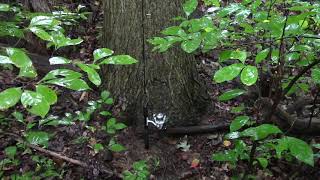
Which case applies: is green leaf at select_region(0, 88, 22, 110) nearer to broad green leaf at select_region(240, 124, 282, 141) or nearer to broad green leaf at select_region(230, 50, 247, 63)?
broad green leaf at select_region(230, 50, 247, 63)

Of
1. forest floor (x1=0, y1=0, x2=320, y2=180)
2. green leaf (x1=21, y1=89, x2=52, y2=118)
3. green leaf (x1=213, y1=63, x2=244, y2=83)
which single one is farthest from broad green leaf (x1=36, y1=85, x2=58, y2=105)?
forest floor (x1=0, y1=0, x2=320, y2=180)

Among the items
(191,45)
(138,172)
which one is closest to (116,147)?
(138,172)

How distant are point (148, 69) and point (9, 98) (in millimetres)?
2206

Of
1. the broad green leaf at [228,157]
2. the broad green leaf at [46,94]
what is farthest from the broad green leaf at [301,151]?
the broad green leaf at [46,94]

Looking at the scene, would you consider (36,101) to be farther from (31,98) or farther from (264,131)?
(264,131)

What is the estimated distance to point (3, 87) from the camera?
3881mm

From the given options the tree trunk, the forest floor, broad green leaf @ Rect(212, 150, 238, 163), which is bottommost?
Result: the forest floor

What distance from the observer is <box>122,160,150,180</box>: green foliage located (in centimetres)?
287

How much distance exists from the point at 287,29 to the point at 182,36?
582 mm

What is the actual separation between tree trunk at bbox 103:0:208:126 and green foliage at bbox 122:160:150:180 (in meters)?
0.58

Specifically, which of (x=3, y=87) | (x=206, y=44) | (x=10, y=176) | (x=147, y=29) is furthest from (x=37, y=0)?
(x=206, y=44)

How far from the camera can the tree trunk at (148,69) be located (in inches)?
136

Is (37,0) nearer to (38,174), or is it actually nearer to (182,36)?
(38,174)

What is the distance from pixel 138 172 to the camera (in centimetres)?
290
